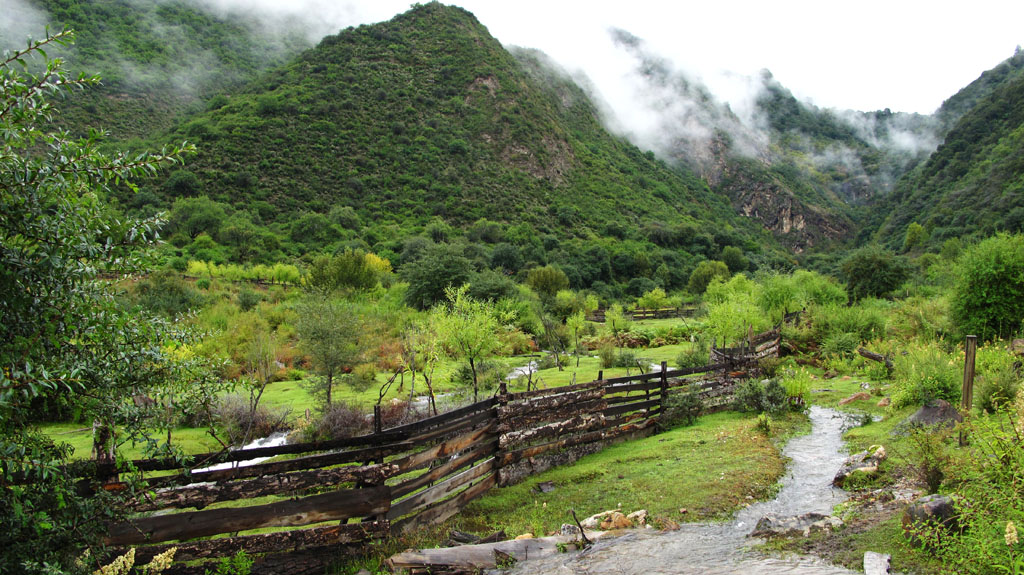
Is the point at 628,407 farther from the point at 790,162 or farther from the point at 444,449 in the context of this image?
the point at 790,162

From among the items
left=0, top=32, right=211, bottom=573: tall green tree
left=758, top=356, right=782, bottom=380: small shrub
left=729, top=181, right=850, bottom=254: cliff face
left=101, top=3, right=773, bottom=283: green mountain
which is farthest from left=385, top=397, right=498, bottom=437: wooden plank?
left=729, top=181, right=850, bottom=254: cliff face

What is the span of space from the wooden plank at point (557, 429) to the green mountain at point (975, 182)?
72688 millimetres

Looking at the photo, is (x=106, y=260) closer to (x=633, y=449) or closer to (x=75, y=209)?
(x=75, y=209)

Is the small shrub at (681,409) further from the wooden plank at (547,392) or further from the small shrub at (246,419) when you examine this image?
the small shrub at (246,419)

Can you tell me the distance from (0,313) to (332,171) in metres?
82.4

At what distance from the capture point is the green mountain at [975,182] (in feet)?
218

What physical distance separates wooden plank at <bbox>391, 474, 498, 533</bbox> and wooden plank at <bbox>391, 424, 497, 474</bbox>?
637mm

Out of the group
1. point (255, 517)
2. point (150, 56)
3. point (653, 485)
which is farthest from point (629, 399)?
point (150, 56)

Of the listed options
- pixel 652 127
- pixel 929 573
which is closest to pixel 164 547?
pixel 929 573

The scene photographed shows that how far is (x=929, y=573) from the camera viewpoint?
4.31 metres

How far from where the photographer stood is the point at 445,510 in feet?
24.1

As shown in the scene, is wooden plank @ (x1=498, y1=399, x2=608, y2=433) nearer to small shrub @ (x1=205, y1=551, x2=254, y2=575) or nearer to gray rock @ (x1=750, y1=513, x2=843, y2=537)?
gray rock @ (x1=750, y1=513, x2=843, y2=537)

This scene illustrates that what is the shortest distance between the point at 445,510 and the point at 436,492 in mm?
382

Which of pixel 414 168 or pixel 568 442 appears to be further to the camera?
pixel 414 168
